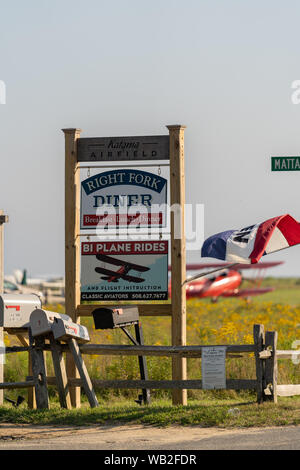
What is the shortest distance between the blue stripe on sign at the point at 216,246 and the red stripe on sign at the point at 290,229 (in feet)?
2.79

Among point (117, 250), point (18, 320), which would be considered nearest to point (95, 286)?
point (117, 250)

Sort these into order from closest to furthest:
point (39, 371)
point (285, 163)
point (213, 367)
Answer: point (213, 367), point (39, 371), point (285, 163)

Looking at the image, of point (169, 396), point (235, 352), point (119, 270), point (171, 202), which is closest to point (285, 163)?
point (171, 202)

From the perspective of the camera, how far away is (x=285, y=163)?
13.9 meters

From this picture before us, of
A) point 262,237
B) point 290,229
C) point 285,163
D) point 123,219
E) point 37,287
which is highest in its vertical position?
point 285,163

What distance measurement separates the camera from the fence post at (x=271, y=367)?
12.6m

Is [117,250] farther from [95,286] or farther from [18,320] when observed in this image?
[18,320]

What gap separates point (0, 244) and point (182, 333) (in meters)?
3.66

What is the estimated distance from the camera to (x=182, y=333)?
14156 millimetres

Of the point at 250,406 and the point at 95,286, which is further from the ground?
the point at 95,286

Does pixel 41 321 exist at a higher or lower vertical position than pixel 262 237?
lower

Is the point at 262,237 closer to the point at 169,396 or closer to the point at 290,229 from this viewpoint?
the point at 290,229

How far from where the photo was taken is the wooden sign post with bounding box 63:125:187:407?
14211 millimetres

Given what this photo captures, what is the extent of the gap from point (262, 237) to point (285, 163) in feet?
4.22
